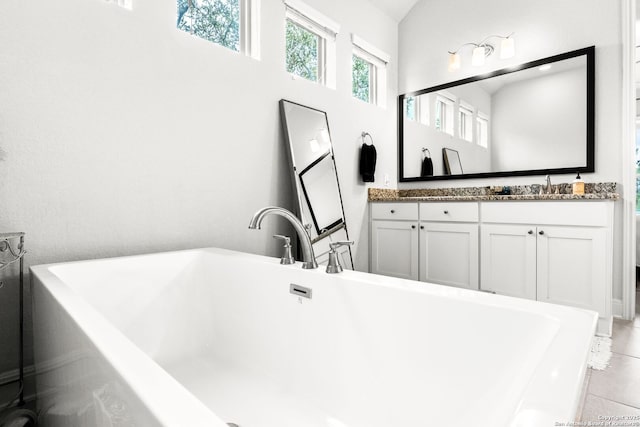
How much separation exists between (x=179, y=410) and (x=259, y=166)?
2.08 m

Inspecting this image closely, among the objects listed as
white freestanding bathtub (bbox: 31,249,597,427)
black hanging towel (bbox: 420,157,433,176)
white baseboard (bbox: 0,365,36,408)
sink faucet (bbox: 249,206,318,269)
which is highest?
black hanging towel (bbox: 420,157,433,176)

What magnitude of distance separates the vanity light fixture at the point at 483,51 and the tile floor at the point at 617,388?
239cm

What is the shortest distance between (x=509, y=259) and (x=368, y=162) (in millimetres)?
1446

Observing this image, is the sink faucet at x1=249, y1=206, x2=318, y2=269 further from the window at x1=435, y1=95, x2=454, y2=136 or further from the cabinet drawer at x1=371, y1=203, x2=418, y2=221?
the window at x1=435, y1=95, x2=454, y2=136

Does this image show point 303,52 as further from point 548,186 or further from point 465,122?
point 548,186

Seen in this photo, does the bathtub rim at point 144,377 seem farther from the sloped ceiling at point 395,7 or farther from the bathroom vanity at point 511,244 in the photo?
the sloped ceiling at point 395,7

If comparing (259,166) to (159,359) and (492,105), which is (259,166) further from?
(492,105)

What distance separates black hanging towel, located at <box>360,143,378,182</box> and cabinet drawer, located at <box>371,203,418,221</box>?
0.92 feet

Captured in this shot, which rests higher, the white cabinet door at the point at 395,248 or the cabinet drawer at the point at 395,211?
the cabinet drawer at the point at 395,211

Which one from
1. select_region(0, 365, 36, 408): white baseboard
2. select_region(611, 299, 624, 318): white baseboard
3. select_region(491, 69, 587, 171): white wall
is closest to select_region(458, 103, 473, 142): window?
select_region(491, 69, 587, 171): white wall

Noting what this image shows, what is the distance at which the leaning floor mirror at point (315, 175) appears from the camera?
2.61m

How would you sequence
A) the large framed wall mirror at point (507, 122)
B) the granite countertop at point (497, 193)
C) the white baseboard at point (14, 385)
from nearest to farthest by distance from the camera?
the white baseboard at point (14, 385) → the granite countertop at point (497, 193) → the large framed wall mirror at point (507, 122)

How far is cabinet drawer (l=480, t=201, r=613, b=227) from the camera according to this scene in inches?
87.9

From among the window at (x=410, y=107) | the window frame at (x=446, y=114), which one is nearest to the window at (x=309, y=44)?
the window at (x=410, y=107)
